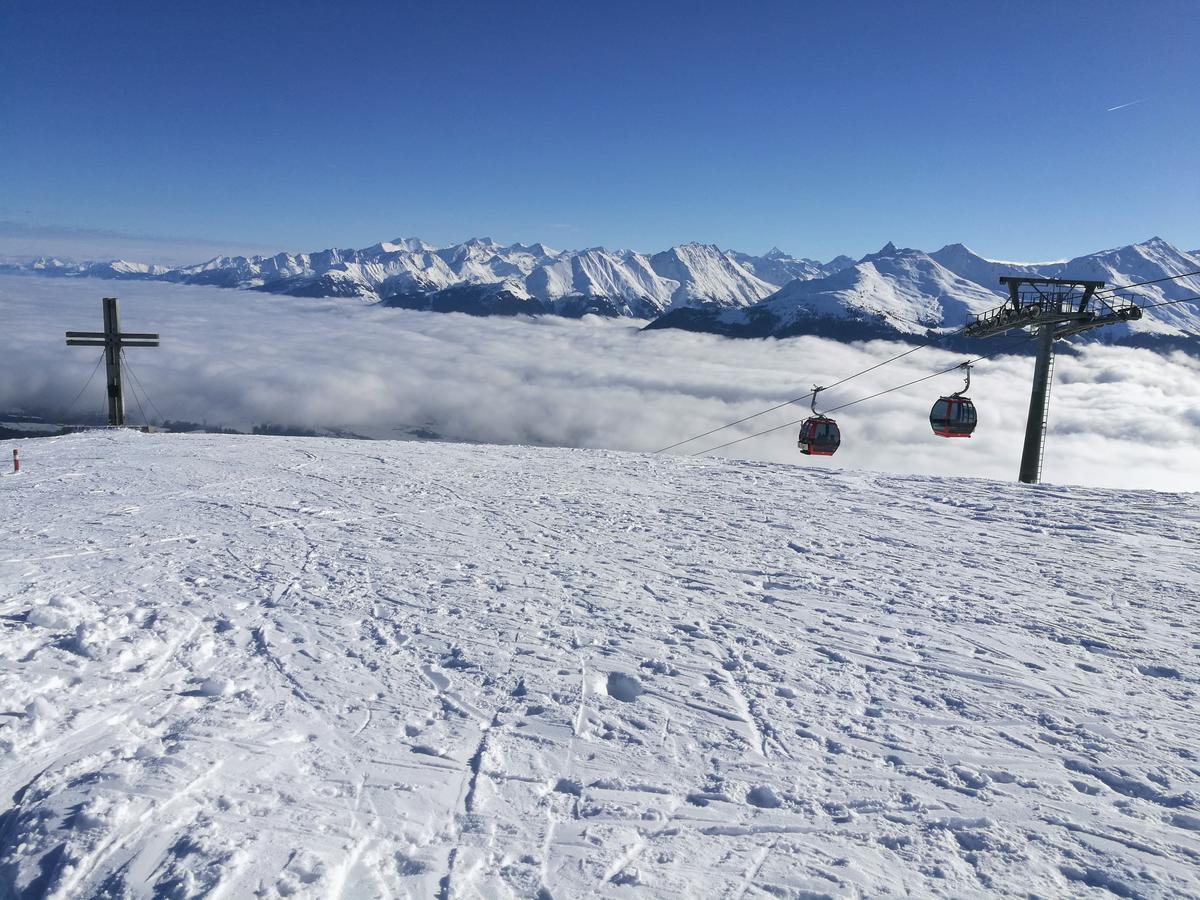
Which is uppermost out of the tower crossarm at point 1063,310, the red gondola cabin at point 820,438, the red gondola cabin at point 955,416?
the tower crossarm at point 1063,310

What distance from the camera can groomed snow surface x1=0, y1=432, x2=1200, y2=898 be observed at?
11.6ft

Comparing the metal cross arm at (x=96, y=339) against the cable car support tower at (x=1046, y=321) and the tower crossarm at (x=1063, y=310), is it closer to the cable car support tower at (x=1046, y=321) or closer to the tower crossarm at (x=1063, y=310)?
the tower crossarm at (x=1063, y=310)

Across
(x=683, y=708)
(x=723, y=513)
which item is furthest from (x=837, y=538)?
(x=683, y=708)

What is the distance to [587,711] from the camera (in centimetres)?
509

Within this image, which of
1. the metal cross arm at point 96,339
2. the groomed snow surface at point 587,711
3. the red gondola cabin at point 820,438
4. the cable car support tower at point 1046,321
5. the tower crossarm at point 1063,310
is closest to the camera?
the groomed snow surface at point 587,711

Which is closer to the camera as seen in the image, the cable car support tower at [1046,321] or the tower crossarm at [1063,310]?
the tower crossarm at [1063,310]

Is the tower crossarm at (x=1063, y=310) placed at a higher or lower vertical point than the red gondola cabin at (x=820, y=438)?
higher

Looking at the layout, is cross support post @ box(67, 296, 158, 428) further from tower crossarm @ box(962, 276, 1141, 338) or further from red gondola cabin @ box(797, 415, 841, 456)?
tower crossarm @ box(962, 276, 1141, 338)

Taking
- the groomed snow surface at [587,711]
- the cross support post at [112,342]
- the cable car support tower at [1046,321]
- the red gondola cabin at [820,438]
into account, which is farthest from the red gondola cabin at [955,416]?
the cross support post at [112,342]

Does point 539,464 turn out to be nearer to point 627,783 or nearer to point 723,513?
point 723,513

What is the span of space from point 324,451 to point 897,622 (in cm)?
1656

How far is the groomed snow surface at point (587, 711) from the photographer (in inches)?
139

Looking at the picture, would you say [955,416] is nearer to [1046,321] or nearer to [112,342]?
[1046,321]

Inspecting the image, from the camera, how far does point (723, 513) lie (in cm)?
1230
